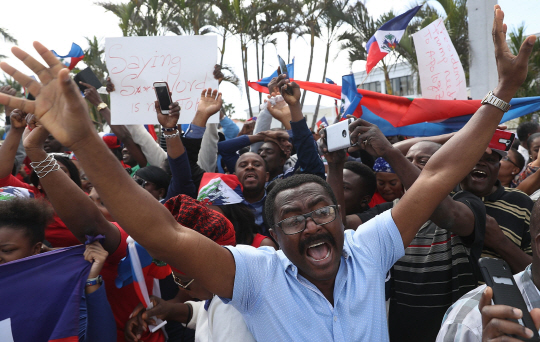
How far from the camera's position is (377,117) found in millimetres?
4559

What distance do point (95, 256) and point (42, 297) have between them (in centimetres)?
35

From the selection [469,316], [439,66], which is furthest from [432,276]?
[439,66]

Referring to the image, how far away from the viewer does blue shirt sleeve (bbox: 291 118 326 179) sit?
149 inches

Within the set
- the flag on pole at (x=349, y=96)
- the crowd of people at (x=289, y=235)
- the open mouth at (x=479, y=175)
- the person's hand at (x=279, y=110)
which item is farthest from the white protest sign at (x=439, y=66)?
the open mouth at (x=479, y=175)

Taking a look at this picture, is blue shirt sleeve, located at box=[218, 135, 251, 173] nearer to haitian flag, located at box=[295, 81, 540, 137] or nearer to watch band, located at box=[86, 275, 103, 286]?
haitian flag, located at box=[295, 81, 540, 137]

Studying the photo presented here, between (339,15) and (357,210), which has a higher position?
(339,15)

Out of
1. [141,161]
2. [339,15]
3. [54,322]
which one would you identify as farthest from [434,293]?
[339,15]

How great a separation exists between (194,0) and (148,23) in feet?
6.54

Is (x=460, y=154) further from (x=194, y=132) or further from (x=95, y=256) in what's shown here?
(x=194, y=132)

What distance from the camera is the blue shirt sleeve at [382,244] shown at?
82.1 inches

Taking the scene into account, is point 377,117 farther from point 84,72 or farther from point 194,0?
point 194,0

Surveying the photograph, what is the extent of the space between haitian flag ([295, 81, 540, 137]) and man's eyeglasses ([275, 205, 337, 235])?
261 centimetres

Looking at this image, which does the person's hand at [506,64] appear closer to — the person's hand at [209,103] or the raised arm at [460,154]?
the raised arm at [460,154]

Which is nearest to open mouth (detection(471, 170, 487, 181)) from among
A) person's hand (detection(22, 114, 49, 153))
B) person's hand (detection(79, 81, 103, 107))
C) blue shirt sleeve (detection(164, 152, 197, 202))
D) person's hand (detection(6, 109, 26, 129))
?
blue shirt sleeve (detection(164, 152, 197, 202))
